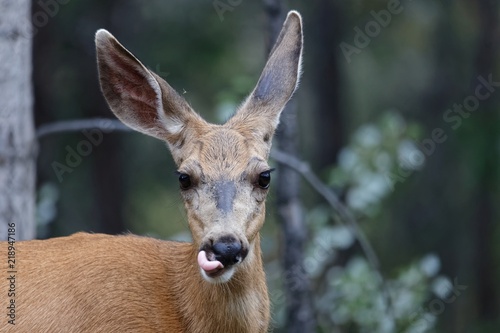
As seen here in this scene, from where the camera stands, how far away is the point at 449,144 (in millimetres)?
19453

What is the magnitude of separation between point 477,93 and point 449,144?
5.30ft

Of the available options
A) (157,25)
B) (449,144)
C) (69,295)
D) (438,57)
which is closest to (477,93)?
(449,144)

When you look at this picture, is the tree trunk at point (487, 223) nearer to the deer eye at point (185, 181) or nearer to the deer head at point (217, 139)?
the deer head at point (217, 139)

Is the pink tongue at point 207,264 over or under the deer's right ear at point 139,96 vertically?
under

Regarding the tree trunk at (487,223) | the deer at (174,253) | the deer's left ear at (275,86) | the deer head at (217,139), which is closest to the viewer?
the deer head at (217,139)

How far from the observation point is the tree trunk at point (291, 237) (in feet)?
33.9

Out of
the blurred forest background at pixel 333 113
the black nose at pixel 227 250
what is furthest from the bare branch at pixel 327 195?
the black nose at pixel 227 250

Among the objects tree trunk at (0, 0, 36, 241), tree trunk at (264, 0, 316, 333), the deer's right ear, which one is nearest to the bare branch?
tree trunk at (264, 0, 316, 333)

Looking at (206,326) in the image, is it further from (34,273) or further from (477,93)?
(477,93)

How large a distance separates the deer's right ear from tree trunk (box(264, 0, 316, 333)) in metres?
2.49

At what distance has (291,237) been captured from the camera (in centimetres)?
1034

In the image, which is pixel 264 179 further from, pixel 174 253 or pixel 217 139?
pixel 174 253

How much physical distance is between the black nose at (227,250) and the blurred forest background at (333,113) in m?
6.17

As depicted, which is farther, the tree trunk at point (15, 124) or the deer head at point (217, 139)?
the tree trunk at point (15, 124)
